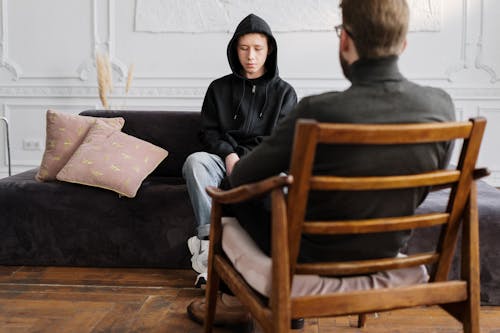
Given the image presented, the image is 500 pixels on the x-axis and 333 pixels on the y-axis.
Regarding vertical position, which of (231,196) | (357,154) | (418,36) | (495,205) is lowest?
(495,205)

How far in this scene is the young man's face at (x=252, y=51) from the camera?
9.71 ft

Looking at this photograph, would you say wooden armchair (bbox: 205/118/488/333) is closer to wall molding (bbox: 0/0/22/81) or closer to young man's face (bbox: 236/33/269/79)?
young man's face (bbox: 236/33/269/79)

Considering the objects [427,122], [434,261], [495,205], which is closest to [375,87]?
[427,122]

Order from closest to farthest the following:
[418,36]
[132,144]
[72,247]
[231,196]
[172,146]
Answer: [231,196]
[72,247]
[132,144]
[172,146]
[418,36]

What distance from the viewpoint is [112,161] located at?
122 inches

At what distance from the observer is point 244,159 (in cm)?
163

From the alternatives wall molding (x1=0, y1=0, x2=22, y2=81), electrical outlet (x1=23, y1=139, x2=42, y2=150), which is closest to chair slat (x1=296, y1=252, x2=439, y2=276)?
electrical outlet (x1=23, y1=139, x2=42, y2=150)

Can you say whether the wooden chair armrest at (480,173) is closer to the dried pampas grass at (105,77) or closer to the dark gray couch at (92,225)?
the dark gray couch at (92,225)

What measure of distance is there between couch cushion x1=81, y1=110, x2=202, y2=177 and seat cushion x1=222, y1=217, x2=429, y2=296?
1.72 m

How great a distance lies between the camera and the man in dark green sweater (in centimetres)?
146

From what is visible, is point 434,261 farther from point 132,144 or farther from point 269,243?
point 132,144

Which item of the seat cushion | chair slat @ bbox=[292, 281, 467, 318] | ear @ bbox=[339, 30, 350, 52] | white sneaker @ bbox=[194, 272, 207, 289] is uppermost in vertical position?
ear @ bbox=[339, 30, 350, 52]

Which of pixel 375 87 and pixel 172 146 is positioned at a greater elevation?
pixel 375 87

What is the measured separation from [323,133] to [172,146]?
223 cm
